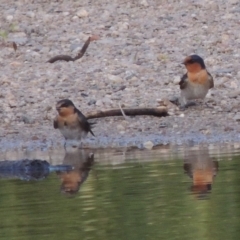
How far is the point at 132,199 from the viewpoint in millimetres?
9125

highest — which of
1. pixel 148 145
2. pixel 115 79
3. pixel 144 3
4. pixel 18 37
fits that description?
pixel 144 3

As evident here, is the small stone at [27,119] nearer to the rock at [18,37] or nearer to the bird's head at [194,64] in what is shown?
the bird's head at [194,64]

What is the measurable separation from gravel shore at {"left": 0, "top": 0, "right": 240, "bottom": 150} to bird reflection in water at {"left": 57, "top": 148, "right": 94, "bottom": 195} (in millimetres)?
555

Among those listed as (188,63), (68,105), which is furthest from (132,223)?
(188,63)

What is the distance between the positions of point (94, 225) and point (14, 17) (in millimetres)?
11377

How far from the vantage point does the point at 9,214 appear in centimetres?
888

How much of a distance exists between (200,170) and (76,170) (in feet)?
4.19

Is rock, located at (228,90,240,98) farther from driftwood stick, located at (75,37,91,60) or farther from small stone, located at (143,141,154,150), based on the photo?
driftwood stick, located at (75,37,91,60)

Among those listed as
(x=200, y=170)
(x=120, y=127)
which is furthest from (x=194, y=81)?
(x=200, y=170)

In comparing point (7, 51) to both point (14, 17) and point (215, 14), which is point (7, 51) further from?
point (215, 14)

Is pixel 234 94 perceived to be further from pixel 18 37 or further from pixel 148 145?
pixel 18 37

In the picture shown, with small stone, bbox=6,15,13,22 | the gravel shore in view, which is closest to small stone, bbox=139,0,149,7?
the gravel shore

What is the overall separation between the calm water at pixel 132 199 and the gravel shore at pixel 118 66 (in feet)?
5.89

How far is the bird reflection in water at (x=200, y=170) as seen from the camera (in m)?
9.48
